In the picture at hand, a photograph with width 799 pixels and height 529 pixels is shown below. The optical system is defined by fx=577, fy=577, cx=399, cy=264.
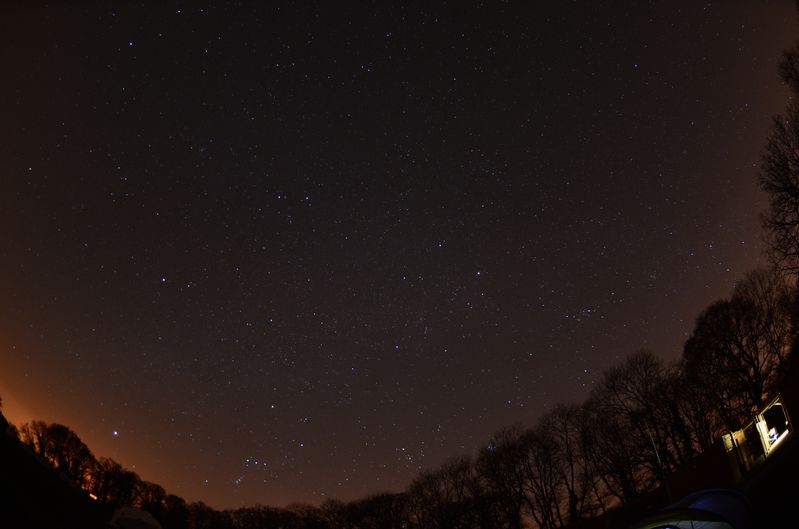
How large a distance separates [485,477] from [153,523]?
34.6 metres

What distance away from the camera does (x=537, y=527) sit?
162 ft

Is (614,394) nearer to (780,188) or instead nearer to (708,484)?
(708,484)

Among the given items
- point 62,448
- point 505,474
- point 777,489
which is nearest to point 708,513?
point 777,489

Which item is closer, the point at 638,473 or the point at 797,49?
the point at 797,49

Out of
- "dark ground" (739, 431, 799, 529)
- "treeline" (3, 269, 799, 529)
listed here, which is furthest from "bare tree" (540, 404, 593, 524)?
"dark ground" (739, 431, 799, 529)

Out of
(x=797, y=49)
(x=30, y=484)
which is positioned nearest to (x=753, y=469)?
(x=797, y=49)

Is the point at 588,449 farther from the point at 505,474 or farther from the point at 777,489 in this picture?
the point at 777,489

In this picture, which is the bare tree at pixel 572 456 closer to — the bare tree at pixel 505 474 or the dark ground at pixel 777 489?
the bare tree at pixel 505 474

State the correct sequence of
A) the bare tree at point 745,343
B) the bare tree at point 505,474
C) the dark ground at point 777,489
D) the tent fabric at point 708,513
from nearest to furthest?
the tent fabric at point 708,513
the dark ground at point 777,489
the bare tree at point 745,343
the bare tree at point 505,474

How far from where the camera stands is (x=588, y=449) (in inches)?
1801

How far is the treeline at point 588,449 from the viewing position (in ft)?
117

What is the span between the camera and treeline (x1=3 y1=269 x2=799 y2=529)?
35719 millimetres

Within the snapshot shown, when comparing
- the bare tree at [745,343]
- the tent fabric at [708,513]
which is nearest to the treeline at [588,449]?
the bare tree at [745,343]

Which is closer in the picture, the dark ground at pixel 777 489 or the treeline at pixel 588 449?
the dark ground at pixel 777 489
